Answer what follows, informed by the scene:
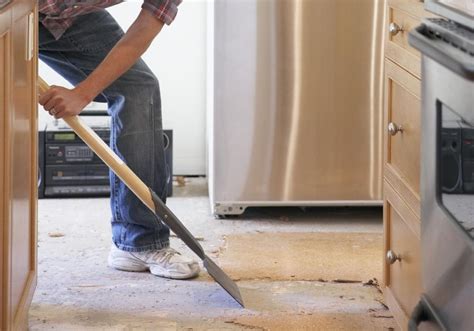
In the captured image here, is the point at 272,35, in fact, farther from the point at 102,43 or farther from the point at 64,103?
the point at 64,103

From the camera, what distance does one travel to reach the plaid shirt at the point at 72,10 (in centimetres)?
255

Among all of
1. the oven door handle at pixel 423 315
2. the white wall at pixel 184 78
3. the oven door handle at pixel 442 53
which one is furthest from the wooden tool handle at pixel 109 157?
the white wall at pixel 184 78

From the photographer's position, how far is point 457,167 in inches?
63.3

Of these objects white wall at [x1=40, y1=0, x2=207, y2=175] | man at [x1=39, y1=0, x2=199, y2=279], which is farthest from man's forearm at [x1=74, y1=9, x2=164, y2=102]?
white wall at [x1=40, y1=0, x2=207, y2=175]

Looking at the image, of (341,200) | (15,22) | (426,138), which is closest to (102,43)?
(15,22)

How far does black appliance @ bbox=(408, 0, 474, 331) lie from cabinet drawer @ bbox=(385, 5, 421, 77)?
340mm

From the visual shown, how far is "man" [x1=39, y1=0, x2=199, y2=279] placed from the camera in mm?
2779

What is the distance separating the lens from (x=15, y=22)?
1955mm

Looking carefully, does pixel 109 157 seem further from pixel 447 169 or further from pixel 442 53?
pixel 442 53

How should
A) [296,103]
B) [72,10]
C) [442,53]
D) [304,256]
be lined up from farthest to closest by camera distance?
[296,103] < [304,256] < [72,10] < [442,53]

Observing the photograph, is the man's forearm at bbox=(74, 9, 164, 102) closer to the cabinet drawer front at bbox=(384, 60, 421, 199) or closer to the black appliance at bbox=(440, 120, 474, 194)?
the cabinet drawer front at bbox=(384, 60, 421, 199)

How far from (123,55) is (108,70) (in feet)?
0.17

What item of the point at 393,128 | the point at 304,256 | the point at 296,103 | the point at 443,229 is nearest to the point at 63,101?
the point at 393,128

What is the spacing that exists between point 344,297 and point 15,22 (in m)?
1.20
